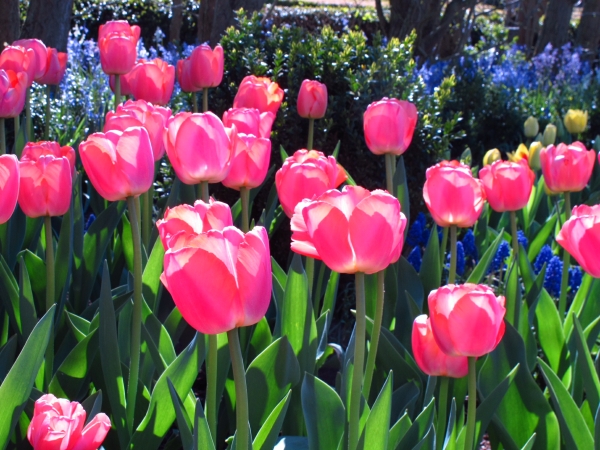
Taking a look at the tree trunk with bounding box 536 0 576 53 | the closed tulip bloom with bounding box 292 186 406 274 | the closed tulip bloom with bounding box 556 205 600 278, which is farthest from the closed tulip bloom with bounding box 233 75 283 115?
the tree trunk with bounding box 536 0 576 53

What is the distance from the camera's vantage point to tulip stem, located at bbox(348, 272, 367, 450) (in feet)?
3.64

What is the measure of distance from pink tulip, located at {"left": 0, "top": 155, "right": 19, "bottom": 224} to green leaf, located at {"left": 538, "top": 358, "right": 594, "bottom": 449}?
→ 1.10 meters

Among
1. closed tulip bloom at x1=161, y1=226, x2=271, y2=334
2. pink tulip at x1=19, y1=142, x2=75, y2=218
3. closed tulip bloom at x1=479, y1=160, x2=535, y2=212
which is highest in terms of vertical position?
closed tulip bloom at x1=161, y1=226, x2=271, y2=334

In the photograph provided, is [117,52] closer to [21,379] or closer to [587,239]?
[21,379]

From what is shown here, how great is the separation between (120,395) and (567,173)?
1412mm

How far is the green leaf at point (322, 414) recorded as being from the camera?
1.33 meters

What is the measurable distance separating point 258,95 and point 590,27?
910 centimetres

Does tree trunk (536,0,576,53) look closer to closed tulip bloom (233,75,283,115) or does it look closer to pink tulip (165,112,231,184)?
closed tulip bloom (233,75,283,115)

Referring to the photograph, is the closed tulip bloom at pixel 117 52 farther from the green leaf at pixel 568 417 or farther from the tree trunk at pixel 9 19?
the tree trunk at pixel 9 19

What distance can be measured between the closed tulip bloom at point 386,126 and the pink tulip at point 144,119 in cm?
55

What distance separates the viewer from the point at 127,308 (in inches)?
65.6

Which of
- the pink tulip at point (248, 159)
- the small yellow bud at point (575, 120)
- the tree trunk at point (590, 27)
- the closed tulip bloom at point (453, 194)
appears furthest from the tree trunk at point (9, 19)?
the tree trunk at point (590, 27)

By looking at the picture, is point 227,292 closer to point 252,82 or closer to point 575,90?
point 252,82

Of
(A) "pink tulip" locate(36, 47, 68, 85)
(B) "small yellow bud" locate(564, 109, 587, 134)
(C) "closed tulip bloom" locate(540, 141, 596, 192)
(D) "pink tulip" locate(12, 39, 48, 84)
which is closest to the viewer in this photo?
(C) "closed tulip bloom" locate(540, 141, 596, 192)
